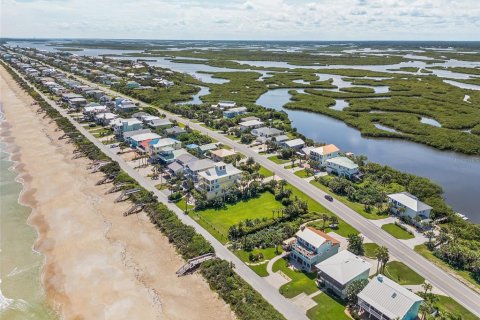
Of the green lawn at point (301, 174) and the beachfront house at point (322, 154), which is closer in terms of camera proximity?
the green lawn at point (301, 174)

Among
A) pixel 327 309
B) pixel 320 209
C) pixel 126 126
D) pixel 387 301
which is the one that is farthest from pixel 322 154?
pixel 126 126

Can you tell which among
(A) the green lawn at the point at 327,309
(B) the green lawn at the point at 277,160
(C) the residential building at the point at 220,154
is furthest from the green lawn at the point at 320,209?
(C) the residential building at the point at 220,154

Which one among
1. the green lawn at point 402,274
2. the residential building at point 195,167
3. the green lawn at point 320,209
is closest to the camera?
the green lawn at point 402,274

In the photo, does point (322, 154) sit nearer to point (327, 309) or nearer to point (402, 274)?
point (402, 274)

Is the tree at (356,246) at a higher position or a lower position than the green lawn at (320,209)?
higher

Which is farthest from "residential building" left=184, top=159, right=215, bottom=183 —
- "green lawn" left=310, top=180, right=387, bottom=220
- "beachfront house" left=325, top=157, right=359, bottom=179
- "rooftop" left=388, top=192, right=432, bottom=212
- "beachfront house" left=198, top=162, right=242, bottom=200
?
"rooftop" left=388, top=192, right=432, bottom=212

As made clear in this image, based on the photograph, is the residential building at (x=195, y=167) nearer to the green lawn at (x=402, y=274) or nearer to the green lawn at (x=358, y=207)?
the green lawn at (x=358, y=207)

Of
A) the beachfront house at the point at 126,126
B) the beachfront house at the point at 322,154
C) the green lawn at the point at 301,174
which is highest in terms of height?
the beachfront house at the point at 126,126
